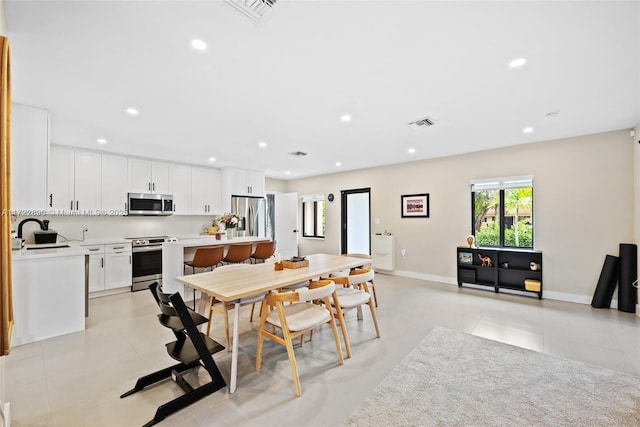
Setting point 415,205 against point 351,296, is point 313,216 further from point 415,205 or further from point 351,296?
point 351,296

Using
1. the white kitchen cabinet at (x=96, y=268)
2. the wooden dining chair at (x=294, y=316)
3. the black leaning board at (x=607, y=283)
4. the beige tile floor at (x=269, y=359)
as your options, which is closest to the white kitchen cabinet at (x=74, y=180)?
the white kitchen cabinet at (x=96, y=268)

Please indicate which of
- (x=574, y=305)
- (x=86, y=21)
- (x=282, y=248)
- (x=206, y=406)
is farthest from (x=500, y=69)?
(x=282, y=248)

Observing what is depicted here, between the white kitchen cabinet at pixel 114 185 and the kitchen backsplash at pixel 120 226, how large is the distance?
349mm

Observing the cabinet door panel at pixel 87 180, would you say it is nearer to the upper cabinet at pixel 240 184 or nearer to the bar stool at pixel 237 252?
the upper cabinet at pixel 240 184

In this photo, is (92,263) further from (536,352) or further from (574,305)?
(574,305)

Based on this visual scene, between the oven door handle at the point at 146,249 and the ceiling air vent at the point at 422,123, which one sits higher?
the ceiling air vent at the point at 422,123

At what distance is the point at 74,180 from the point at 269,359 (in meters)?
4.62

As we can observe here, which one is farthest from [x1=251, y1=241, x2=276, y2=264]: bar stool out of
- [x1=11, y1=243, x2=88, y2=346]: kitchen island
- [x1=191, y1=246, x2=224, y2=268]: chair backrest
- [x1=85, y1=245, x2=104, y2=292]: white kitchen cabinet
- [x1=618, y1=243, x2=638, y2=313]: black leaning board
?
[x1=618, y1=243, x2=638, y2=313]: black leaning board

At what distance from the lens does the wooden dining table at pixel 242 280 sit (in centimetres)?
198

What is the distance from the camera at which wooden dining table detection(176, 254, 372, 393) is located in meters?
1.98

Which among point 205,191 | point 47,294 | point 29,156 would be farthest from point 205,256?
point 205,191

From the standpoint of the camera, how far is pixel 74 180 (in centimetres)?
452

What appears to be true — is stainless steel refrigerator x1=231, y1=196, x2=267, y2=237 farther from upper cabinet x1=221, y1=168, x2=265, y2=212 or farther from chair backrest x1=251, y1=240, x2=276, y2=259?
chair backrest x1=251, y1=240, x2=276, y2=259

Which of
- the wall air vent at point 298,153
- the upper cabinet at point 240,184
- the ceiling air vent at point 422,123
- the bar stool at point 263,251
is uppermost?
the ceiling air vent at point 422,123
